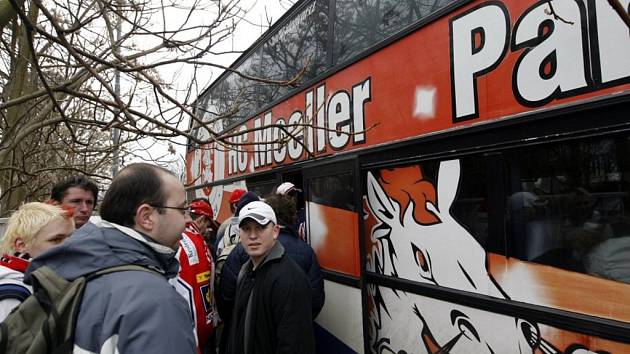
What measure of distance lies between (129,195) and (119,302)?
429 millimetres

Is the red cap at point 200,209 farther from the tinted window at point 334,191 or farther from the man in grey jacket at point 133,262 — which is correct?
the man in grey jacket at point 133,262

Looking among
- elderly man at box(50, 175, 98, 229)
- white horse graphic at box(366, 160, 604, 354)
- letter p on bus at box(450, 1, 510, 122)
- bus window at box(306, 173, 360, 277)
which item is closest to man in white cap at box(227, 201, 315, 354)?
white horse graphic at box(366, 160, 604, 354)

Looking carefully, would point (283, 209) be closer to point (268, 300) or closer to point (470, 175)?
point (268, 300)

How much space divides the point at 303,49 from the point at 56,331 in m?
3.74

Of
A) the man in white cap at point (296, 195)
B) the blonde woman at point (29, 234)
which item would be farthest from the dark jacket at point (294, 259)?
the blonde woman at point (29, 234)

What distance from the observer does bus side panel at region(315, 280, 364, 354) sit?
3314mm

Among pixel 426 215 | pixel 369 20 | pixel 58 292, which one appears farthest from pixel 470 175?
pixel 58 292

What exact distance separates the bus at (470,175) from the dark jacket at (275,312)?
848 millimetres

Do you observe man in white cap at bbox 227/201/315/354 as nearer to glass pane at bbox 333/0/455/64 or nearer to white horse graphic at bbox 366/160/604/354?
white horse graphic at bbox 366/160/604/354

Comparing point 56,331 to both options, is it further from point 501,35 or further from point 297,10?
point 297,10

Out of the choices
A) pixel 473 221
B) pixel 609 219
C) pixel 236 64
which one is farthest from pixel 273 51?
pixel 609 219

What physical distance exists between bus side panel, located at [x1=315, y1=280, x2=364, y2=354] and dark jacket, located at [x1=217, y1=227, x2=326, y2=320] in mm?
272

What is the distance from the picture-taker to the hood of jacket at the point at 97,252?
49.5 inches

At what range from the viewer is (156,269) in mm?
1334
